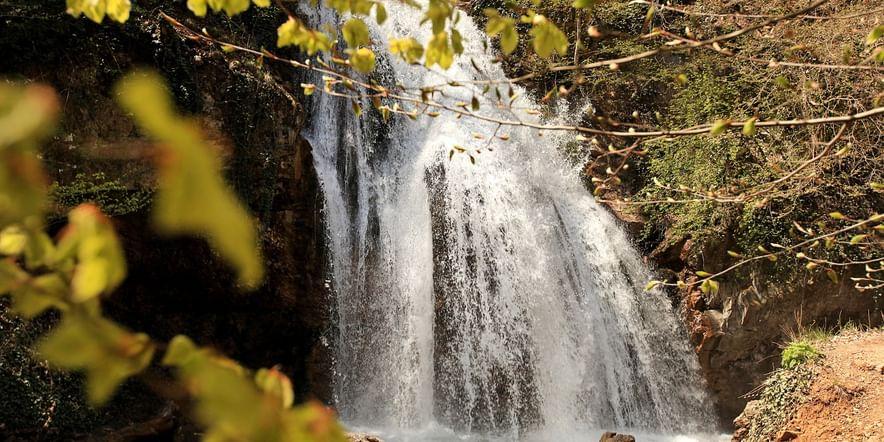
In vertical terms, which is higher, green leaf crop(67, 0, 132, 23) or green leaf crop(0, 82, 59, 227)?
green leaf crop(67, 0, 132, 23)

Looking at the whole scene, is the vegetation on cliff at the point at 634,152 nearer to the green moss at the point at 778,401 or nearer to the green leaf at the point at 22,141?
the green leaf at the point at 22,141

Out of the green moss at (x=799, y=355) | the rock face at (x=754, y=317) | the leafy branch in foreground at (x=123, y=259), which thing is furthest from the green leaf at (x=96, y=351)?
the rock face at (x=754, y=317)

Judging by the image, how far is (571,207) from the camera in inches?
385

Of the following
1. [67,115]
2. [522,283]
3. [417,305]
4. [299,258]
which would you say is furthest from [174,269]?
[522,283]

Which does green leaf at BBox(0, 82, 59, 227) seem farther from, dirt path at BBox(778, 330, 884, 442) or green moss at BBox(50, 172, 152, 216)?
dirt path at BBox(778, 330, 884, 442)

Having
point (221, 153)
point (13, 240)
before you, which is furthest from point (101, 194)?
point (13, 240)

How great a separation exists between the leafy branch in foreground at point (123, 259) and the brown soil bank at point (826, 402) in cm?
685

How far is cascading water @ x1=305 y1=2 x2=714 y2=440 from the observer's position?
8383mm

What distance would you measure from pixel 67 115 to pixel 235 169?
182 cm

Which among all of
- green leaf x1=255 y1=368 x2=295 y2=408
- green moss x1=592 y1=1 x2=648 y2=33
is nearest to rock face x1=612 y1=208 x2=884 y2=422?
green moss x1=592 y1=1 x2=648 y2=33

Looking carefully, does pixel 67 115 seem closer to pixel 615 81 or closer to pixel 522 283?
pixel 522 283

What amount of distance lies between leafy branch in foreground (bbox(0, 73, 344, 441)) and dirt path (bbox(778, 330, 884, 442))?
684 cm

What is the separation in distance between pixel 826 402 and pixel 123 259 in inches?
289

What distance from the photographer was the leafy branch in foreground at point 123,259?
1.61ft
